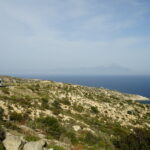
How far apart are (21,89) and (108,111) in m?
18.8

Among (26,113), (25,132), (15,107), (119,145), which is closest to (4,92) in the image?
(15,107)

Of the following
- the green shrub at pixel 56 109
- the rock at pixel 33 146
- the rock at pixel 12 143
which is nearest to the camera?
the rock at pixel 12 143

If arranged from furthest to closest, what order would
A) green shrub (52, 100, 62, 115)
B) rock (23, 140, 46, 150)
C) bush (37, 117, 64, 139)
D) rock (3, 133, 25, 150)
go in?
1. green shrub (52, 100, 62, 115)
2. bush (37, 117, 64, 139)
3. rock (23, 140, 46, 150)
4. rock (3, 133, 25, 150)

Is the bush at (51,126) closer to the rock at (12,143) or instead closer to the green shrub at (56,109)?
the rock at (12,143)

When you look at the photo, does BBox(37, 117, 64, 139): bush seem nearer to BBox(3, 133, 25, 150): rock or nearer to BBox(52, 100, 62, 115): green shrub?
BBox(3, 133, 25, 150): rock

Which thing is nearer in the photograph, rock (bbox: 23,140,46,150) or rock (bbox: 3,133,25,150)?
rock (bbox: 3,133,25,150)

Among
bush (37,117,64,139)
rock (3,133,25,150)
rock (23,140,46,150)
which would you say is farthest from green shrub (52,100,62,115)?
rock (3,133,25,150)

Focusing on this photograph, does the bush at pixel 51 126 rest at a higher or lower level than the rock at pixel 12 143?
lower

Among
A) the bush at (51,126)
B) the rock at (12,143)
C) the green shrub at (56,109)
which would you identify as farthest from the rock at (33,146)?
the green shrub at (56,109)

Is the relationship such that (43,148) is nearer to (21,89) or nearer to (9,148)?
(9,148)

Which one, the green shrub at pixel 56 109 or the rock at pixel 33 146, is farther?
the green shrub at pixel 56 109

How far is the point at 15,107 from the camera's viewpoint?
23969mm

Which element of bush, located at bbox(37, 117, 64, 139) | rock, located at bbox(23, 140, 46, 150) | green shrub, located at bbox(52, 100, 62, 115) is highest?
rock, located at bbox(23, 140, 46, 150)

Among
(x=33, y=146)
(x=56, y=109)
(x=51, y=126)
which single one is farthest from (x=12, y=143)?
(x=56, y=109)
